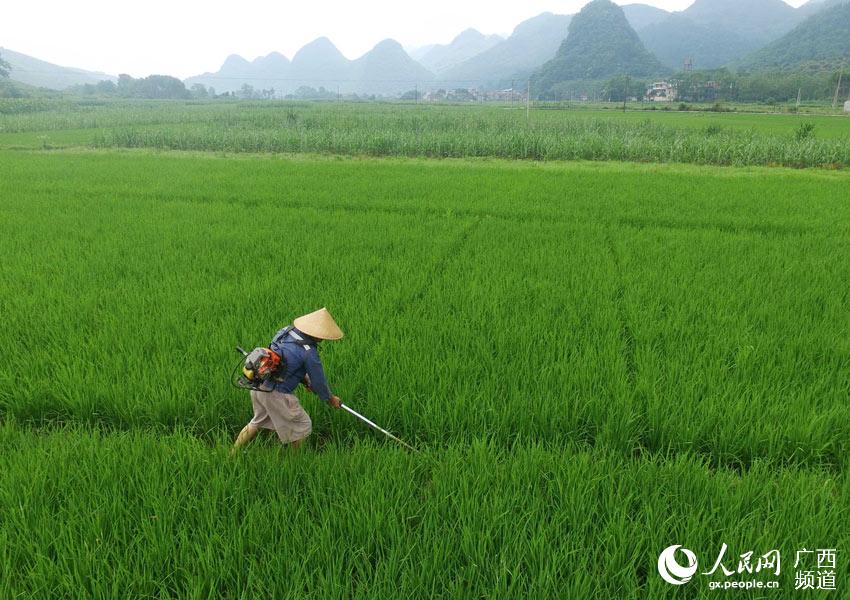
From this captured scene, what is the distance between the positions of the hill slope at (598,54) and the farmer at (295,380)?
12735 cm


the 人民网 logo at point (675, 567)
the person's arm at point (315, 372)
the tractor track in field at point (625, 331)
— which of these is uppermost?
the person's arm at point (315, 372)

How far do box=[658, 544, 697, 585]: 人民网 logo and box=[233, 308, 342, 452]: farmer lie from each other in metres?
1.26

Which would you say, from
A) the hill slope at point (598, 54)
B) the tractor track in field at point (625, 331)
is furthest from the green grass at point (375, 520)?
the hill slope at point (598, 54)

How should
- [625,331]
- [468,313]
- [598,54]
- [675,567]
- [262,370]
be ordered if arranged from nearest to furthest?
[675,567]
[262,370]
[625,331]
[468,313]
[598,54]

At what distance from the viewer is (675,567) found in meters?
1.44

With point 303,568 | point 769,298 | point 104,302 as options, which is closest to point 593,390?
point 303,568

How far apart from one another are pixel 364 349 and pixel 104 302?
2.17m

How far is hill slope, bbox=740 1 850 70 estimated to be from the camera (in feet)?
331

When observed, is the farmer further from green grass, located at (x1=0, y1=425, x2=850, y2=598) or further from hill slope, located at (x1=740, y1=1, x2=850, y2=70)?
hill slope, located at (x1=740, y1=1, x2=850, y2=70)

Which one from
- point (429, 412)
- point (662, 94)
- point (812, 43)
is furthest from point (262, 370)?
point (812, 43)

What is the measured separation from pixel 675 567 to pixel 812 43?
14555cm

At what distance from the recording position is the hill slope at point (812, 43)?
101 metres

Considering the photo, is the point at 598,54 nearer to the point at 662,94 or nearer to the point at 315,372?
the point at 662,94

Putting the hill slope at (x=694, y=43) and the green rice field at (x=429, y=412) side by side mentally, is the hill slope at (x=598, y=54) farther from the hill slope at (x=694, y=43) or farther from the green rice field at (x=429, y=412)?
the green rice field at (x=429, y=412)
